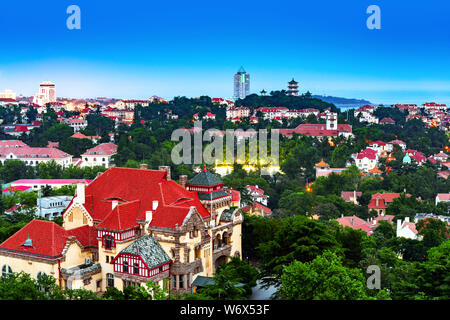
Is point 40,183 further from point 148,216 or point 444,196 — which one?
point 444,196

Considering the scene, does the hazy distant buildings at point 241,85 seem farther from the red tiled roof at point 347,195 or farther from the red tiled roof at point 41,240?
the red tiled roof at point 41,240

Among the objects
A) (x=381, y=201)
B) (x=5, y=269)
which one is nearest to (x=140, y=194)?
(x=5, y=269)

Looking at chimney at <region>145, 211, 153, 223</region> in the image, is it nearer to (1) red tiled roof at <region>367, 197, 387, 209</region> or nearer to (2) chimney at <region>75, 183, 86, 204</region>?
(2) chimney at <region>75, 183, 86, 204</region>

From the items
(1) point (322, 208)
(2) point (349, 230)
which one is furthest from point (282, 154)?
(2) point (349, 230)

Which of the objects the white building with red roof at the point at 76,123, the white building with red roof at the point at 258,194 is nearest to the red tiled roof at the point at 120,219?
the white building with red roof at the point at 258,194

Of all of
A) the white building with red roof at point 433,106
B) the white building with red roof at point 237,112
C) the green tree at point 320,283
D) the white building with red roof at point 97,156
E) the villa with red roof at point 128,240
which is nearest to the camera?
the green tree at point 320,283

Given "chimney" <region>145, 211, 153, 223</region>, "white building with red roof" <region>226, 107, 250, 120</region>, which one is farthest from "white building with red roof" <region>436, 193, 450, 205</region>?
"white building with red roof" <region>226, 107, 250, 120</region>
